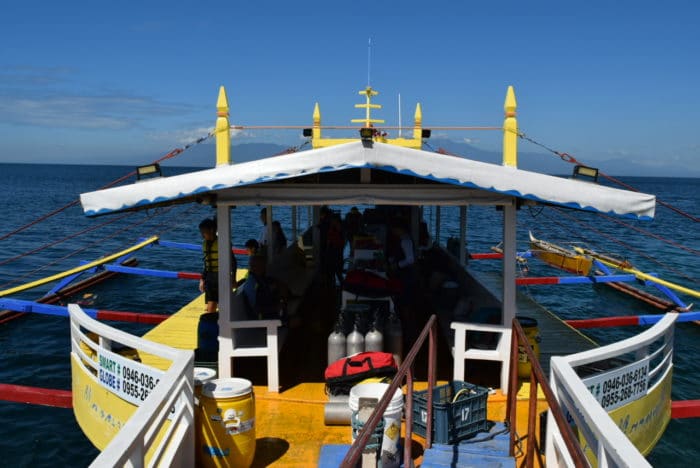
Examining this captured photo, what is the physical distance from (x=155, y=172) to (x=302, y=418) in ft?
11.2

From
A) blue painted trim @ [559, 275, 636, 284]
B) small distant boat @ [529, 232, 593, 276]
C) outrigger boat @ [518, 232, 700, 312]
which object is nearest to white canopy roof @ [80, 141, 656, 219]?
outrigger boat @ [518, 232, 700, 312]

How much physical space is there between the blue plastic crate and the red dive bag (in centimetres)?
69

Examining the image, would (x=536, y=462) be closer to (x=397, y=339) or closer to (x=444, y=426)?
(x=444, y=426)

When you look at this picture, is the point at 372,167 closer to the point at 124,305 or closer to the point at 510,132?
the point at 510,132

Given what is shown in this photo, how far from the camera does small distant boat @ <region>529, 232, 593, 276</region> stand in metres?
24.9

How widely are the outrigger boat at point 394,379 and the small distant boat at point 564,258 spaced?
17.0 meters

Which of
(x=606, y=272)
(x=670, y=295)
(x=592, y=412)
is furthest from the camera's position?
(x=606, y=272)

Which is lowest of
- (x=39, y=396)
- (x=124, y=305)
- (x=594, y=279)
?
(x=124, y=305)

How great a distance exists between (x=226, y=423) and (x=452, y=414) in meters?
2.15

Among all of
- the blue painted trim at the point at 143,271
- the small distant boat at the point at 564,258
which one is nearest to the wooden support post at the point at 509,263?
the blue painted trim at the point at 143,271

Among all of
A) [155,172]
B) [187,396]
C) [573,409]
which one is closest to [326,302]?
[155,172]

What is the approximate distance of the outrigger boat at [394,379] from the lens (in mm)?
4793

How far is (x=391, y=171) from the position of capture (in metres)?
6.55

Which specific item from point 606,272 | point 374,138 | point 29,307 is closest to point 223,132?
point 374,138
